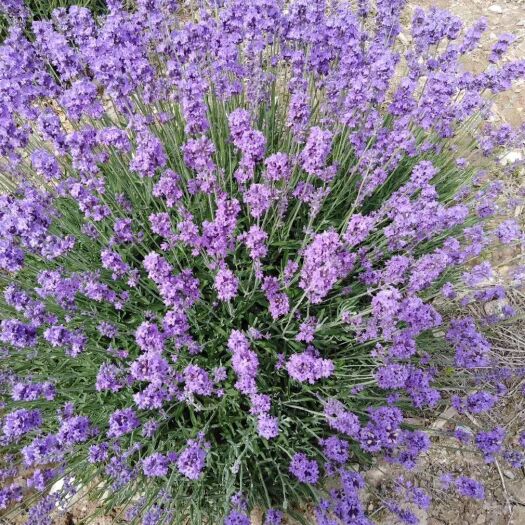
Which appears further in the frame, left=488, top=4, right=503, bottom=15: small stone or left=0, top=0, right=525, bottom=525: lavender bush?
left=488, top=4, right=503, bottom=15: small stone

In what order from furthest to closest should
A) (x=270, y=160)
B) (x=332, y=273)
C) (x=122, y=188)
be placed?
(x=122, y=188)
(x=270, y=160)
(x=332, y=273)

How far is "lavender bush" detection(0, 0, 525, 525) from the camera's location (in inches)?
101

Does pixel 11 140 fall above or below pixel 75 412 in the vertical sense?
above

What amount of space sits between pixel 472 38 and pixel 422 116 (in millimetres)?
860

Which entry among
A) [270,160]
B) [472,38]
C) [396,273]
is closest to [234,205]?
[270,160]

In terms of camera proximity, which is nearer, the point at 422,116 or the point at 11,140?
the point at 11,140

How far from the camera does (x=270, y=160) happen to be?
8.58 feet

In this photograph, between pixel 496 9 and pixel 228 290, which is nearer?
→ pixel 228 290

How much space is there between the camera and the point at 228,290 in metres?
2.58

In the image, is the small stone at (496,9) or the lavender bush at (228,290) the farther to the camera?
the small stone at (496,9)

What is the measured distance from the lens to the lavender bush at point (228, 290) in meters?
2.56

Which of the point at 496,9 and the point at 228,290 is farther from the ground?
the point at 228,290

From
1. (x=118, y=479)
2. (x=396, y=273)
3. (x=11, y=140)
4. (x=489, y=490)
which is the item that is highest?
(x=11, y=140)

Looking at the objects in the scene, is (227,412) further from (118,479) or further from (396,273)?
(396,273)
